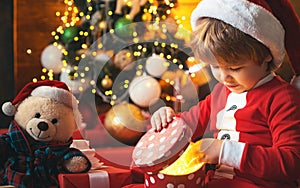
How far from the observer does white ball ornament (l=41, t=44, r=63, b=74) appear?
2.61m

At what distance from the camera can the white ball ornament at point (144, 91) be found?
2.51 m

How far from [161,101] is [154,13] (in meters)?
0.46

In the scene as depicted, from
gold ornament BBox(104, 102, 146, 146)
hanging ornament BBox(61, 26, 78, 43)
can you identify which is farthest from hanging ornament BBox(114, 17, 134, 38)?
gold ornament BBox(104, 102, 146, 146)

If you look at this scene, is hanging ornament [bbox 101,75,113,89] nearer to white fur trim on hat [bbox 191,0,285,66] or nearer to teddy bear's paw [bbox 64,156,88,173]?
teddy bear's paw [bbox 64,156,88,173]

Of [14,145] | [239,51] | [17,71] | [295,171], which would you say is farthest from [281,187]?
[17,71]

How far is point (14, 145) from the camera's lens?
133cm

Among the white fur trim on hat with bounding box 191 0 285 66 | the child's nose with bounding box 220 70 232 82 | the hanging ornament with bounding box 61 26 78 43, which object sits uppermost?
the white fur trim on hat with bounding box 191 0 285 66

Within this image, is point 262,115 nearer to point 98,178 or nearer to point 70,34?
point 98,178

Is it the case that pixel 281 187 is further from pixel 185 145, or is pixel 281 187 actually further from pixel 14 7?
pixel 14 7

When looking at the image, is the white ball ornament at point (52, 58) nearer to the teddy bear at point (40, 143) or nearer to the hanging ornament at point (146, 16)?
the hanging ornament at point (146, 16)

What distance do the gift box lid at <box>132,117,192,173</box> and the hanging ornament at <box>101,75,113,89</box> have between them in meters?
1.54

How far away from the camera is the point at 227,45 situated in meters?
1.09

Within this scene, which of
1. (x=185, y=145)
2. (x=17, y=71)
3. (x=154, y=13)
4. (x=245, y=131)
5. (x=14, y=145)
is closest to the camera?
(x=185, y=145)

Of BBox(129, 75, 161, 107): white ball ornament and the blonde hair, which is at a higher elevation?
the blonde hair
